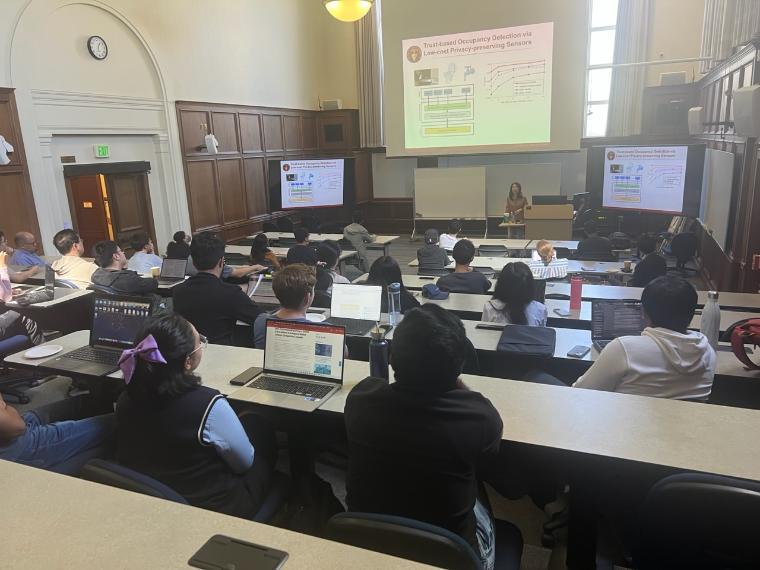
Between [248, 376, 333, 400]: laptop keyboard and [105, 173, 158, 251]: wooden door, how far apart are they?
6.08 meters

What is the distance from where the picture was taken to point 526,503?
2.64 metres

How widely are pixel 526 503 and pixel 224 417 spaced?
160 cm

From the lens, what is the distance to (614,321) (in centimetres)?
277

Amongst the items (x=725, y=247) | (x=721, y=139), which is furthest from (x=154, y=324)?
(x=721, y=139)

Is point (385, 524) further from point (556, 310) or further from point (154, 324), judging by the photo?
point (556, 310)

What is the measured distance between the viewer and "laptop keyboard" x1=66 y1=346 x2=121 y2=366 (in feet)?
9.21

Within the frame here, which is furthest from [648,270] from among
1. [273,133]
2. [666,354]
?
[273,133]

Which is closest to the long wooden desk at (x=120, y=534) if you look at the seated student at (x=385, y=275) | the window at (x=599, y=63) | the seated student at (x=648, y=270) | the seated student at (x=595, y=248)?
the seated student at (x=385, y=275)

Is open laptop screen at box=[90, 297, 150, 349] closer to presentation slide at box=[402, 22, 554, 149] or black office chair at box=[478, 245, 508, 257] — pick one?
black office chair at box=[478, 245, 508, 257]

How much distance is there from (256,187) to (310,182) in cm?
107

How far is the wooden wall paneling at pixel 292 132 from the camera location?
35.3 feet

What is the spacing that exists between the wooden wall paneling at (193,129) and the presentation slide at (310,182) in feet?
4.80

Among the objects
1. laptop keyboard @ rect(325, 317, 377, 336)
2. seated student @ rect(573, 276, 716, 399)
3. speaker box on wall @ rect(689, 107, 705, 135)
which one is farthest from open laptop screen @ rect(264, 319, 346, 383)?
speaker box on wall @ rect(689, 107, 705, 135)

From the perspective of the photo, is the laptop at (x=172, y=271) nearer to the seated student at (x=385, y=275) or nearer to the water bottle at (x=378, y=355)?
the seated student at (x=385, y=275)
